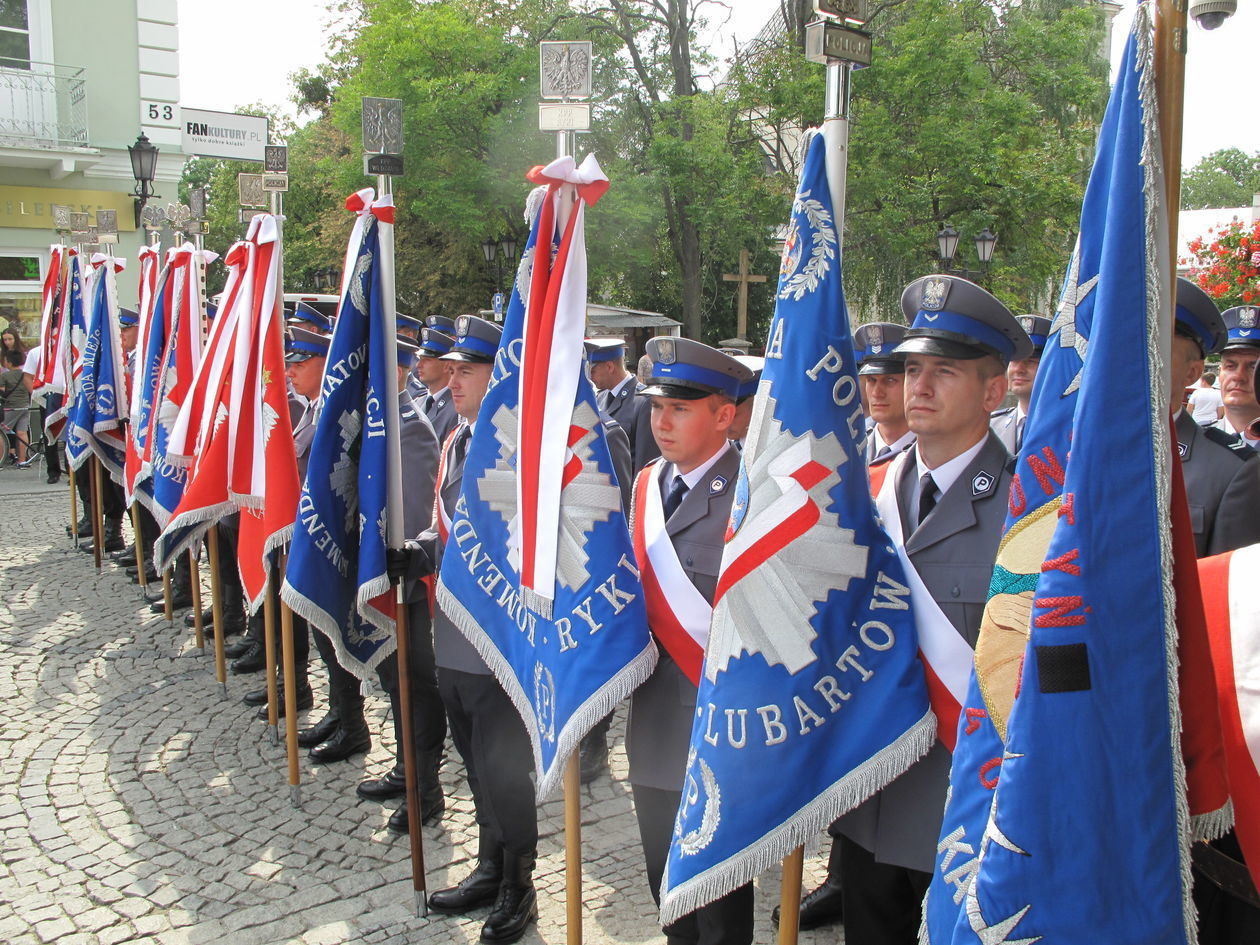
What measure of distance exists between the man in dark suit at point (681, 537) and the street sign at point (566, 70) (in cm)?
99

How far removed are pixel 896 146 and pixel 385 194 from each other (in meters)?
18.3

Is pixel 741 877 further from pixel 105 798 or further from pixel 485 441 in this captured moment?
pixel 105 798

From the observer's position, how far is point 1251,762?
1611 millimetres

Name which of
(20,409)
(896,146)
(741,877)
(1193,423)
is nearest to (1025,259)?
(896,146)

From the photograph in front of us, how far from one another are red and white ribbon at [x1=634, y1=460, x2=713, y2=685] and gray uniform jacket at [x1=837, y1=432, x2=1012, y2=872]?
0.66m

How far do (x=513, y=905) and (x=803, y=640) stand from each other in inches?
77.1

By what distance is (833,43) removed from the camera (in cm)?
227

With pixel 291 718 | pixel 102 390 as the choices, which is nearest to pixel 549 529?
pixel 291 718

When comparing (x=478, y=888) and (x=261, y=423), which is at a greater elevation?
(x=261, y=423)

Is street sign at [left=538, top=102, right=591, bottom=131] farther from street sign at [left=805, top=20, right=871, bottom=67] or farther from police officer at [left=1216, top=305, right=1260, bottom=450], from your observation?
police officer at [left=1216, top=305, right=1260, bottom=450]

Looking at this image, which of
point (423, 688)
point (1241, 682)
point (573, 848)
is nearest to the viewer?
point (1241, 682)

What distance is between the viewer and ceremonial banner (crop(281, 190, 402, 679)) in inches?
161

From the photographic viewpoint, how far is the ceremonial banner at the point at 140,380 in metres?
7.43

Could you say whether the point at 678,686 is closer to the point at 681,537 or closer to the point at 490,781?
the point at 681,537
